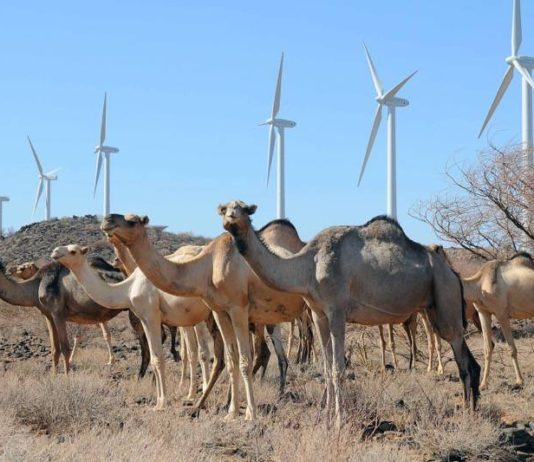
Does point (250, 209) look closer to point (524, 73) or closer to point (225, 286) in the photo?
point (225, 286)

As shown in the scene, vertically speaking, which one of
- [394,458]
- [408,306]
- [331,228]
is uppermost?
[331,228]

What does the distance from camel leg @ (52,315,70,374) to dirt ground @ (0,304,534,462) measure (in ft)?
4.24

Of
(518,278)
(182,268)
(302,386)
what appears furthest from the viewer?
(518,278)

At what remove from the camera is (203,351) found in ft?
46.4

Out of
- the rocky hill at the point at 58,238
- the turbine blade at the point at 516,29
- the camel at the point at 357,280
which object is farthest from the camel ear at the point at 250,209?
the rocky hill at the point at 58,238

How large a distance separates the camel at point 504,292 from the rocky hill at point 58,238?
101 feet

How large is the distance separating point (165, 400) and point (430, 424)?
4236 mm

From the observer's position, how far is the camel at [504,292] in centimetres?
1706

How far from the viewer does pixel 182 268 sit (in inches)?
475

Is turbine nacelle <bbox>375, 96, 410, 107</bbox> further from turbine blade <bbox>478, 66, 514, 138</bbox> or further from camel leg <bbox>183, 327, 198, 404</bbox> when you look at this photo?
camel leg <bbox>183, 327, 198, 404</bbox>

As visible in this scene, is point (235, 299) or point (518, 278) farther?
point (518, 278)

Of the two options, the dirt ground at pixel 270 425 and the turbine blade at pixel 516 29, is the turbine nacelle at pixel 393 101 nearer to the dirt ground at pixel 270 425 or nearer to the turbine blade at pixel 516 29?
the turbine blade at pixel 516 29

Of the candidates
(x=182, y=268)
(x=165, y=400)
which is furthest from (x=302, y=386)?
(x=182, y=268)

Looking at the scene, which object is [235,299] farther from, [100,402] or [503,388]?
[503,388]
